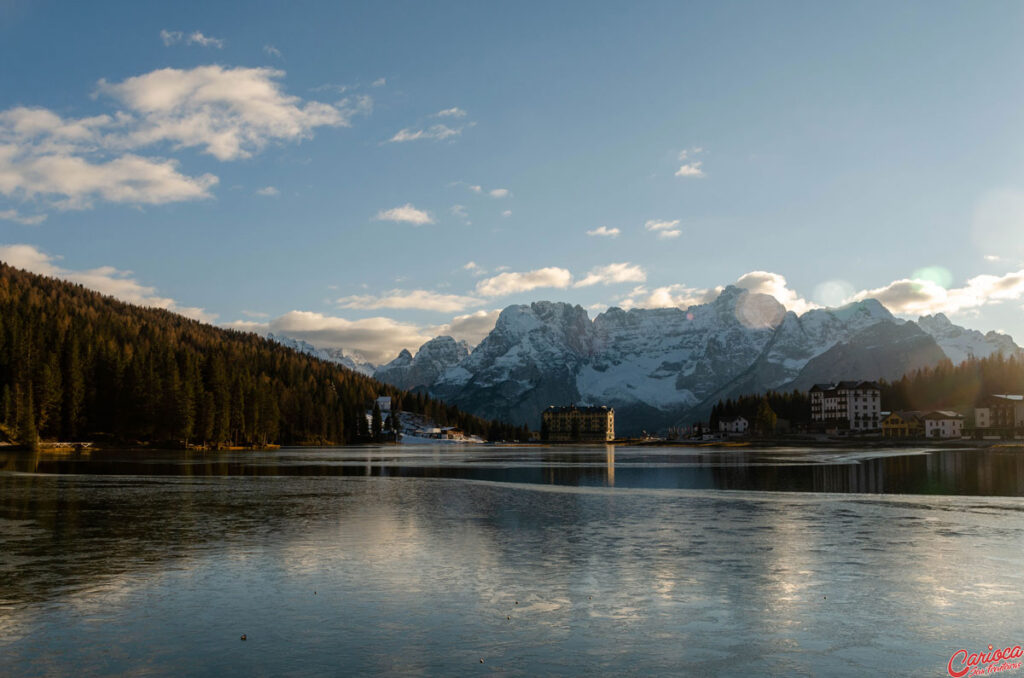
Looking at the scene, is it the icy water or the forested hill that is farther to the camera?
the forested hill

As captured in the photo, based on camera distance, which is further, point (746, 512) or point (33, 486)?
point (33, 486)

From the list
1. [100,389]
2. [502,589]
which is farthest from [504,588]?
[100,389]

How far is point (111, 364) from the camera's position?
171 m

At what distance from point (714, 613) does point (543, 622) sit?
13.4ft

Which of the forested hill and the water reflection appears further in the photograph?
the forested hill

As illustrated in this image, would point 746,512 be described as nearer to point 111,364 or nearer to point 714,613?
point 714,613

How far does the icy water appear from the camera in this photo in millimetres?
14844

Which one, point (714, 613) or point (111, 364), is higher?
point (111, 364)

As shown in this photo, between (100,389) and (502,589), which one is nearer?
(502,589)

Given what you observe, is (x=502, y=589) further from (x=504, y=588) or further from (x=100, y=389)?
(x=100, y=389)

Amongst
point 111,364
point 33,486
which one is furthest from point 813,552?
point 111,364

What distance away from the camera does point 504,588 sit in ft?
68.7

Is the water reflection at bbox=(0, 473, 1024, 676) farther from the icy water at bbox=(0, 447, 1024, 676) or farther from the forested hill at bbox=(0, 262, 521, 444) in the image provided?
the forested hill at bbox=(0, 262, 521, 444)

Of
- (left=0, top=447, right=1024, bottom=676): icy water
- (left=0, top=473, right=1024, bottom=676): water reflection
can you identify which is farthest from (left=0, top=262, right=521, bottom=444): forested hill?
(left=0, top=473, right=1024, bottom=676): water reflection
